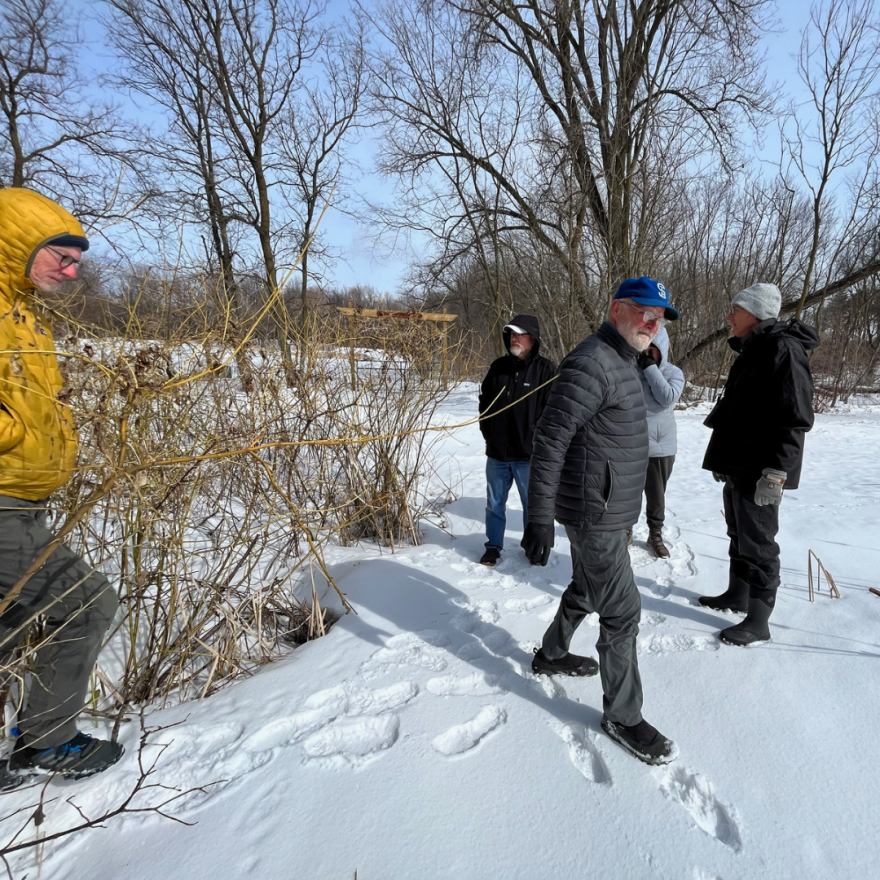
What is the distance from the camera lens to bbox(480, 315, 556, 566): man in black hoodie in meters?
3.37

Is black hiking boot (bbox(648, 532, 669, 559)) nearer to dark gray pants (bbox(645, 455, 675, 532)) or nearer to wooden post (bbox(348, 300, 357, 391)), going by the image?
dark gray pants (bbox(645, 455, 675, 532))

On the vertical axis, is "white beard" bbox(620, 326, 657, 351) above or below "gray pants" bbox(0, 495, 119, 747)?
above

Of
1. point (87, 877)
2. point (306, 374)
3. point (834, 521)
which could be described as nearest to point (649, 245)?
point (834, 521)

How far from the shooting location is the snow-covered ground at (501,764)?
4.55 feet

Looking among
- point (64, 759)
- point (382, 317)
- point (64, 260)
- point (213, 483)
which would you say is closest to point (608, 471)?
point (64, 260)

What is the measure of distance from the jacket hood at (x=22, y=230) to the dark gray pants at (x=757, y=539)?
2.90 meters

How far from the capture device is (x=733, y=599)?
2662 mm

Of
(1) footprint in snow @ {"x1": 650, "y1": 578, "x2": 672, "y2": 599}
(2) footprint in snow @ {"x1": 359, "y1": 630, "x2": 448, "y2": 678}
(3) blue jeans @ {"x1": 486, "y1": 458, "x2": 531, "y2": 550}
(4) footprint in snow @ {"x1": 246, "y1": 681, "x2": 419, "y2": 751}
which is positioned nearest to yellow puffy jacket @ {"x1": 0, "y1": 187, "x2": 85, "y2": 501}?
(4) footprint in snow @ {"x1": 246, "y1": 681, "x2": 419, "y2": 751}

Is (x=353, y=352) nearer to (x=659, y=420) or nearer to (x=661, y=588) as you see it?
(x=659, y=420)

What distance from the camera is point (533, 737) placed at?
1803 mm

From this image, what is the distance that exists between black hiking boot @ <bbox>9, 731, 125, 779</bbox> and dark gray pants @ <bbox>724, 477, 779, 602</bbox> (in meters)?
2.77

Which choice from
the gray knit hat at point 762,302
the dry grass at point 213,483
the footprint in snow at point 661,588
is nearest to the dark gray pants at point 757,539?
the footprint in snow at point 661,588

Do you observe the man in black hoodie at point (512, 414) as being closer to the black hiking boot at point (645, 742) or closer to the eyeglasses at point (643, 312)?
the eyeglasses at point (643, 312)

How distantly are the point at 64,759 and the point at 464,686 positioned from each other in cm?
144
